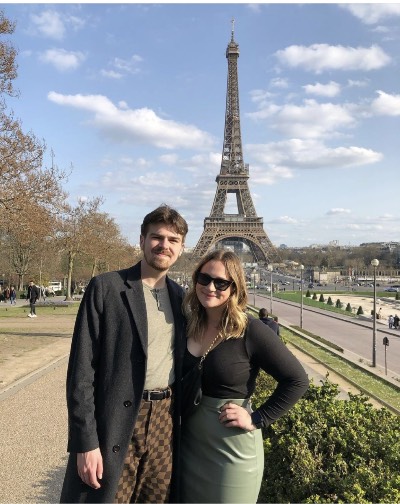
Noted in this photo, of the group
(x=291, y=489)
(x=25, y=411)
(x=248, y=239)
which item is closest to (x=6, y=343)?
(x=25, y=411)

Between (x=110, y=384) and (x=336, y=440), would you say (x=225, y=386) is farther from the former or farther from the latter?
(x=336, y=440)

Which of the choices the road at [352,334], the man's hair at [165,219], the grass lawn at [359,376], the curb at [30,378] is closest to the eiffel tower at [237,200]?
the road at [352,334]

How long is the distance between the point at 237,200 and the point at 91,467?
91.0 m

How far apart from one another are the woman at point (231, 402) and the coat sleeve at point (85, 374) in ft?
1.79

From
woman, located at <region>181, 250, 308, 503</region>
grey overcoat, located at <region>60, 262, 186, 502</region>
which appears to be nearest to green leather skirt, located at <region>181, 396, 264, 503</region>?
woman, located at <region>181, 250, 308, 503</region>

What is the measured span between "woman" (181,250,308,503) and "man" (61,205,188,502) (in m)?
0.14

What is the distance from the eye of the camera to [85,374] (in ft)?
8.61

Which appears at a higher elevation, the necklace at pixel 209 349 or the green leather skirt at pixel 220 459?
the necklace at pixel 209 349

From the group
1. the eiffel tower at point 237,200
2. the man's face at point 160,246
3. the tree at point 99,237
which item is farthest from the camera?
the eiffel tower at point 237,200

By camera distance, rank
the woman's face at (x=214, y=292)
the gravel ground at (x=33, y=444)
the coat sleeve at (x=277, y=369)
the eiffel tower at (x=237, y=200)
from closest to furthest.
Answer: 1. the coat sleeve at (x=277, y=369)
2. the woman's face at (x=214, y=292)
3. the gravel ground at (x=33, y=444)
4. the eiffel tower at (x=237, y=200)

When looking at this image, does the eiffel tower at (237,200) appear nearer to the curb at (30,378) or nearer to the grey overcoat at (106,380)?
the curb at (30,378)

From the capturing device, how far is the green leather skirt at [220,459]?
261 centimetres

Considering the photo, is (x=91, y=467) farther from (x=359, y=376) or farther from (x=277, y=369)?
(x=359, y=376)

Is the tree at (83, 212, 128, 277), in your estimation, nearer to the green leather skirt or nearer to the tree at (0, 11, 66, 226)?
the tree at (0, 11, 66, 226)
